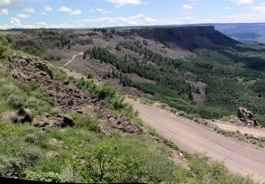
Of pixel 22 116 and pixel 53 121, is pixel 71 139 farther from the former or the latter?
pixel 22 116

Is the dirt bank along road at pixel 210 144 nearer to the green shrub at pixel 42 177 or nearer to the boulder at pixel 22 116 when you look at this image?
the boulder at pixel 22 116

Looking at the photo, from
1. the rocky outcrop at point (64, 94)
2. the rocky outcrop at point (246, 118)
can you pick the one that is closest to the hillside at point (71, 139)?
the rocky outcrop at point (64, 94)

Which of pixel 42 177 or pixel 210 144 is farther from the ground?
pixel 42 177

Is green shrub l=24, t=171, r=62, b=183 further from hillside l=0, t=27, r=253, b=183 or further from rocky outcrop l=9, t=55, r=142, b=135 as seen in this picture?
rocky outcrop l=9, t=55, r=142, b=135

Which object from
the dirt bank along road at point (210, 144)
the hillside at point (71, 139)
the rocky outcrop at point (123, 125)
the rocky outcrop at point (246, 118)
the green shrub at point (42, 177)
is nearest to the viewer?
the green shrub at point (42, 177)

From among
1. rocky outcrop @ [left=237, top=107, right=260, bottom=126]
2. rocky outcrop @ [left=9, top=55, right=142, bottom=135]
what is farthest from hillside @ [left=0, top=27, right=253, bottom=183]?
rocky outcrop @ [left=237, top=107, right=260, bottom=126]

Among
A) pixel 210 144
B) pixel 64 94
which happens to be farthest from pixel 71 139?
pixel 210 144

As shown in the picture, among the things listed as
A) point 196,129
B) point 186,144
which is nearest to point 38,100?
point 186,144

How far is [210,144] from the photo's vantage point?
4053 cm

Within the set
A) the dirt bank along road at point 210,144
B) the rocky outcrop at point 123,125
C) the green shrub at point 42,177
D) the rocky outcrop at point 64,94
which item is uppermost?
the green shrub at point 42,177

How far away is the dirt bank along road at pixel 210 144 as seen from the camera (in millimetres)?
34562

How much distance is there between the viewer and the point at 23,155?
50.3 ft

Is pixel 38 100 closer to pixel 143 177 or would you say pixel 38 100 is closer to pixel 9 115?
pixel 9 115

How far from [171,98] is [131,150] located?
171233mm
